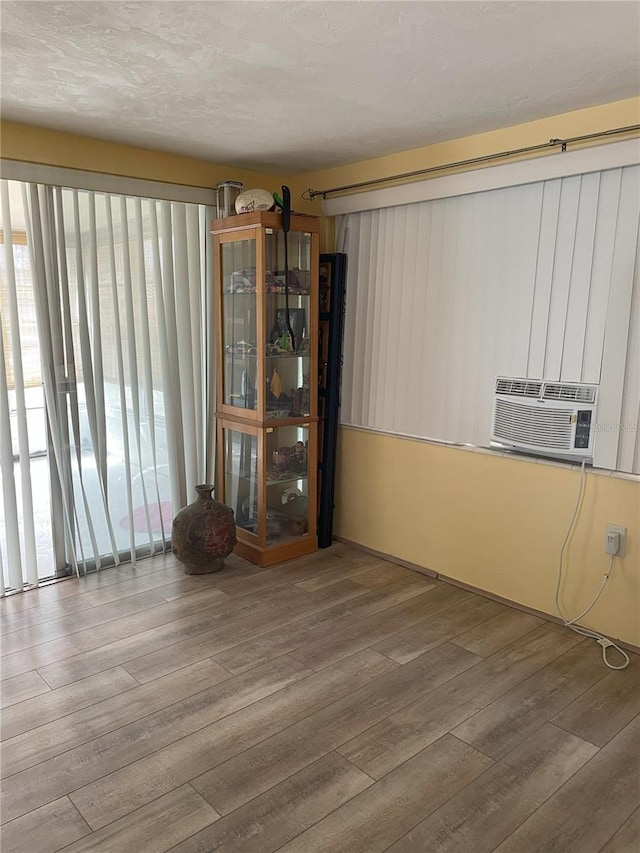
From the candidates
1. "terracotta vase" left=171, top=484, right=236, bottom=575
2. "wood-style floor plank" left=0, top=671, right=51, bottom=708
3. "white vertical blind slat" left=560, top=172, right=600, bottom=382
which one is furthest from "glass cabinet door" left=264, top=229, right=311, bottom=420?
"wood-style floor plank" left=0, top=671, right=51, bottom=708

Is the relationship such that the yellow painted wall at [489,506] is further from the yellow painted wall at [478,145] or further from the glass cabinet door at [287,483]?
the glass cabinet door at [287,483]

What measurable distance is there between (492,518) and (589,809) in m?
1.59

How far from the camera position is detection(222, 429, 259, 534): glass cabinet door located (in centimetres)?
397

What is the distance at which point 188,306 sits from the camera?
3971mm

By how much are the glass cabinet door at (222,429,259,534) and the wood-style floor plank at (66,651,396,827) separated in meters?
1.39

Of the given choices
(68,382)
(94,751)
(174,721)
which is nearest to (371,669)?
(174,721)

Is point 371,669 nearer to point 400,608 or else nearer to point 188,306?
point 400,608

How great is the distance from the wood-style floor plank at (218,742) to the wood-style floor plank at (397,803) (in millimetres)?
442

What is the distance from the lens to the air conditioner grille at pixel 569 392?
2965mm

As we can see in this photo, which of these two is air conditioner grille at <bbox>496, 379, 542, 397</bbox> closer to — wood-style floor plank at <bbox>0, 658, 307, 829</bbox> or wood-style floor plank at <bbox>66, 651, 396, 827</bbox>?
wood-style floor plank at <bbox>66, 651, 396, 827</bbox>

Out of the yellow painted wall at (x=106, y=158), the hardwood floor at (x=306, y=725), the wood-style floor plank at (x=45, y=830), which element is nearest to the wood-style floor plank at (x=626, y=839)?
the hardwood floor at (x=306, y=725)

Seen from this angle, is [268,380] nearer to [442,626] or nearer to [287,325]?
[287,325]

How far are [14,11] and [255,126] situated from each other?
4.52 ft

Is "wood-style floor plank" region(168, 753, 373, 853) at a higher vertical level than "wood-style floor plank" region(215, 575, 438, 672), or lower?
lower
